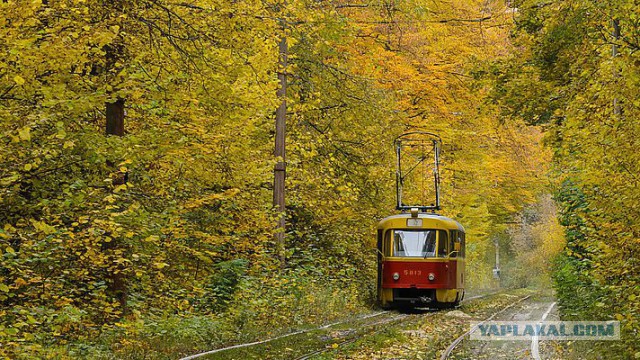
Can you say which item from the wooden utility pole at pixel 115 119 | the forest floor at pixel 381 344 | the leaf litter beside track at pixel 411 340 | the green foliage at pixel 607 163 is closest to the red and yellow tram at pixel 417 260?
the leaf litter beside track at pixel 411 340

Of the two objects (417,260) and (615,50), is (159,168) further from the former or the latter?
(417,260)

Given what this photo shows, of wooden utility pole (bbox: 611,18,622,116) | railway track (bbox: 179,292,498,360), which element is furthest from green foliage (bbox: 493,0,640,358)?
railway track (bbox: 179,292,498,360)

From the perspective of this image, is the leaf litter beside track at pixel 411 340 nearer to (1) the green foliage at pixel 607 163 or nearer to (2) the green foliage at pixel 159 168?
(2) the green foliage at pixel 159 168

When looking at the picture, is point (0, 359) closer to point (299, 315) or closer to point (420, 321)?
point (299, 315)

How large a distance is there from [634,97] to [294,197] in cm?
1176

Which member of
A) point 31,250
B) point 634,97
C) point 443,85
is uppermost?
point 443,85

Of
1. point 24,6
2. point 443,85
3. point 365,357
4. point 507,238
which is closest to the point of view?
point 24,6

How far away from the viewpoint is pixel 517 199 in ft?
144

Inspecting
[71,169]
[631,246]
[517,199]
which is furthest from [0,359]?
[517,199]

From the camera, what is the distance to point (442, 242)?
22891 millimetres

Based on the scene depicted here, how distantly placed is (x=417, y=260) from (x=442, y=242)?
2.91 feet

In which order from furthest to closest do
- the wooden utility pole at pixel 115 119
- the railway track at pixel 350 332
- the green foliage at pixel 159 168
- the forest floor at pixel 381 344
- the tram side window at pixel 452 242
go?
the tram side window at pixel 452 242 < the wooden utility pole at pixel 115 119 < the forest floor at pixel 381 344 < the railway track at pixel 350 332 < the green foliage at pixel 159 168

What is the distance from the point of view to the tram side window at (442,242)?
22844 millimetres

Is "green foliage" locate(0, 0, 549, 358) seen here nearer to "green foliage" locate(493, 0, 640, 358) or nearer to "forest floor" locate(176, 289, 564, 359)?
"forest floor" locate(176, 289, 564, 359)
